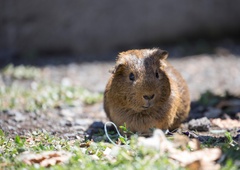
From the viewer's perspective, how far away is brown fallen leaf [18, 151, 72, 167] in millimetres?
3493

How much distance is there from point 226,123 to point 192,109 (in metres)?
0.93

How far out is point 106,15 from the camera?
9734 millimetres

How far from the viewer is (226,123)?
5.11 meters

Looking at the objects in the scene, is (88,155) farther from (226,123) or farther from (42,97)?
(42,97)

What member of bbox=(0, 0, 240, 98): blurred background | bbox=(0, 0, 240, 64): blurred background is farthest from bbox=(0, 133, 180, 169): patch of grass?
bbox=(0, 0, 240, 64): blurred background

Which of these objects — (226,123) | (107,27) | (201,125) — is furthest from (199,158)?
(107,27)

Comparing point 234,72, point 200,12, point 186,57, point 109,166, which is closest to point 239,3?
point 200,12

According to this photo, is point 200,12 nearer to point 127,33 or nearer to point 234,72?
point 127,33

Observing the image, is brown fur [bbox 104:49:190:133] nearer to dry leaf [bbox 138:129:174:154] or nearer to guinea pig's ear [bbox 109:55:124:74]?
guinea pig's ear [bbox 109:55:124:74]

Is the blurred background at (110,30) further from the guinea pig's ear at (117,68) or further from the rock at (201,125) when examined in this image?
Result: the guinea pig's ear at (117,68)

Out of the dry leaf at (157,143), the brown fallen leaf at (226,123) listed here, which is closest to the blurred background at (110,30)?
the brown fallen leaf at (226,123)

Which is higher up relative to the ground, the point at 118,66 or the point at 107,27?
the point at 107,27

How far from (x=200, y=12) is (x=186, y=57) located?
1.33m

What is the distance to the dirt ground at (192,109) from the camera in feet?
16.4
